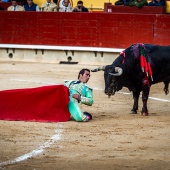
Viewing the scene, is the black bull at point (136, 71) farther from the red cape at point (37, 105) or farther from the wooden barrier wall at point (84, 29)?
the wooden barrier wall at point (84, 29)

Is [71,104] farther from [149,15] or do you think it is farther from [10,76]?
[149,15]

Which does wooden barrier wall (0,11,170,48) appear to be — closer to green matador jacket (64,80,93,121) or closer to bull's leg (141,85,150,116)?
bull's leg (141,85,150,116)

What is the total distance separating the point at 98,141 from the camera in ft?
30.3

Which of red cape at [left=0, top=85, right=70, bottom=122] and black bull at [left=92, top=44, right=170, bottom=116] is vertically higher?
black bull at [left=92, top=44, right=170, bottom=116]

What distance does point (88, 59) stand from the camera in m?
18.6

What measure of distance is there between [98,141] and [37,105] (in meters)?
1.68

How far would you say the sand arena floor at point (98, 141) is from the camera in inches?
314

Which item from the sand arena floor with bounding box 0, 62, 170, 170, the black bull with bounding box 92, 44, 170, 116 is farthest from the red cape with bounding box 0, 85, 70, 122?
the black bull with bounding box 92, 44, 170, 116

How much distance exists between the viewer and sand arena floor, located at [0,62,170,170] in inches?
314

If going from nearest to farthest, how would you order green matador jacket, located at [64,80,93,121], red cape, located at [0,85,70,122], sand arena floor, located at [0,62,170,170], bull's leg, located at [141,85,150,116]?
sand arena floor, located at [0,62,170,170], green matador jacket, located at [64,80,93,121], red cape, located at [0,85,70,122], bull's leg, located at [141,85,150,116]

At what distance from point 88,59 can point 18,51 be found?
1.65 metres

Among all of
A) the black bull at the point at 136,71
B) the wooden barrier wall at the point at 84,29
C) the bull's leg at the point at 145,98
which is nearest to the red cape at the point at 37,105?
the black bull at the point at 136,71

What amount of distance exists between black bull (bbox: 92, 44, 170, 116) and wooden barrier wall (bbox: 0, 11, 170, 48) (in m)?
6.63

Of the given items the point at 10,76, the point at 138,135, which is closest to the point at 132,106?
the point at 138,135
